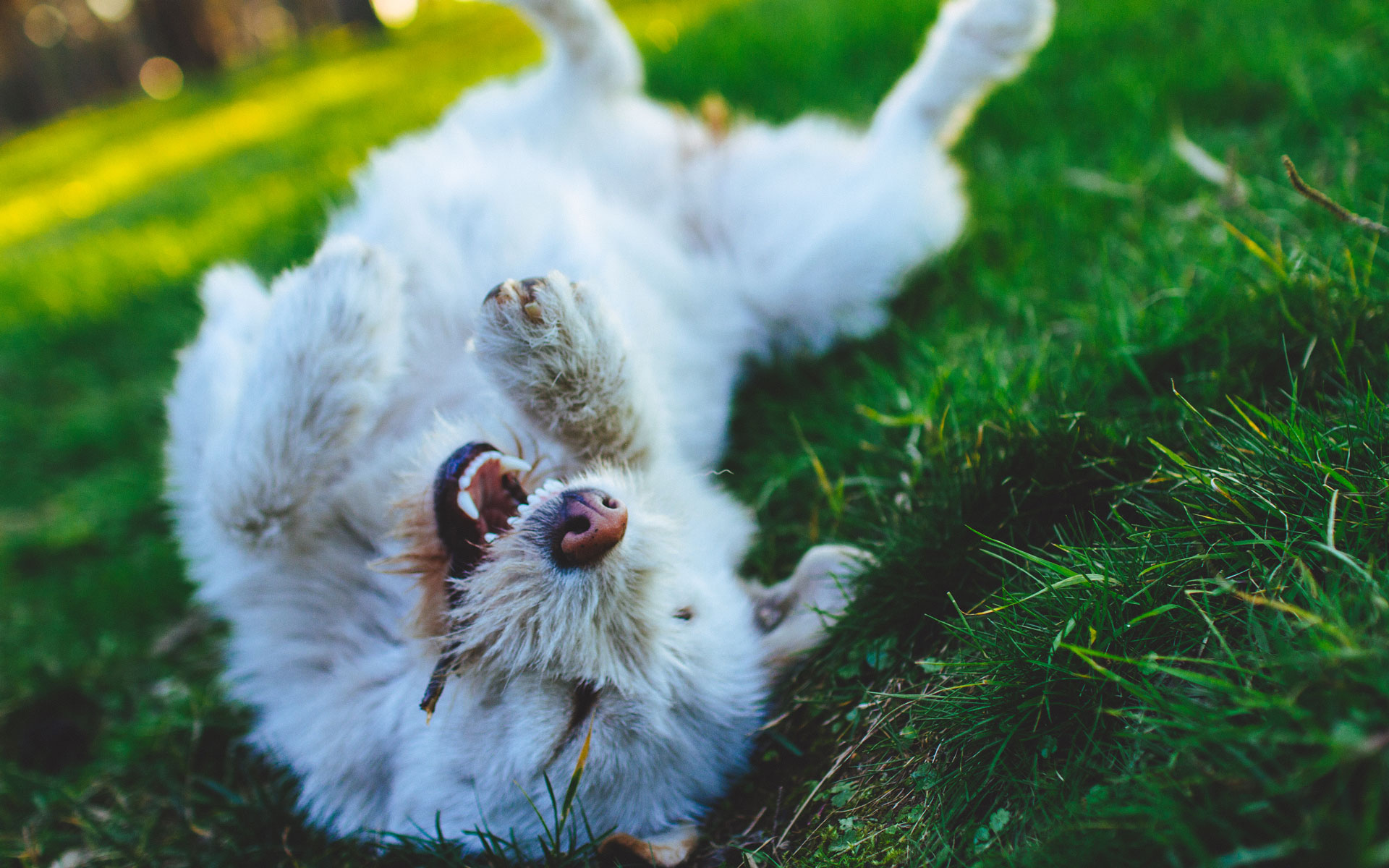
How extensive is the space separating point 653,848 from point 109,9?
32.8 metres

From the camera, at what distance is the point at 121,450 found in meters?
3.98

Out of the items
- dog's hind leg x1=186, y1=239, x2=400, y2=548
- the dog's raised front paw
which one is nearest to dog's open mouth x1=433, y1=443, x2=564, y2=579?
the dog's raised front paw

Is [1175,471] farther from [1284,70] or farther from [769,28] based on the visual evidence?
[769,28]

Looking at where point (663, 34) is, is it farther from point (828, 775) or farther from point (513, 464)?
point (828, 775)

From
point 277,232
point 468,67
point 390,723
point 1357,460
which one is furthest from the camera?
point 468,67

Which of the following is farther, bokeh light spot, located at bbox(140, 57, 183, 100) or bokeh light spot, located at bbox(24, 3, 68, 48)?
bokeh light spot, located at bbox(24, 3, 68, 48)

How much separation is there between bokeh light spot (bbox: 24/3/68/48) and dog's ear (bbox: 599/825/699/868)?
32135 mm

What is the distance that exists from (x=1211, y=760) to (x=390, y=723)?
177 centimetres

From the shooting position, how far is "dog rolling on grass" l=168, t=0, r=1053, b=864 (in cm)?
180

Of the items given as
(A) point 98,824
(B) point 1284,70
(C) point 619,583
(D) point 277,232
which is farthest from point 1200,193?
(D) point 277,232

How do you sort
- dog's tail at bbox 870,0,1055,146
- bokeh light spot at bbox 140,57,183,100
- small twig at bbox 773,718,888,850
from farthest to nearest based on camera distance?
bokeh light spot at bbox 140,57,183,100 → dog's tail at bbox 870,0,1055,146 → small twig at bbox 773,718,888,850

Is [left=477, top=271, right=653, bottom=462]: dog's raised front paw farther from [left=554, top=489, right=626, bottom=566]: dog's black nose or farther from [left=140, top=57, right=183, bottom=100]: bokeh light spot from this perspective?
[left=140, top=57, right=183, bottom=100]: bokeh light spot

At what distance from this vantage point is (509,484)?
2.06 meters


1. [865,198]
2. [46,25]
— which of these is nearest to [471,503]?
[865,198]
